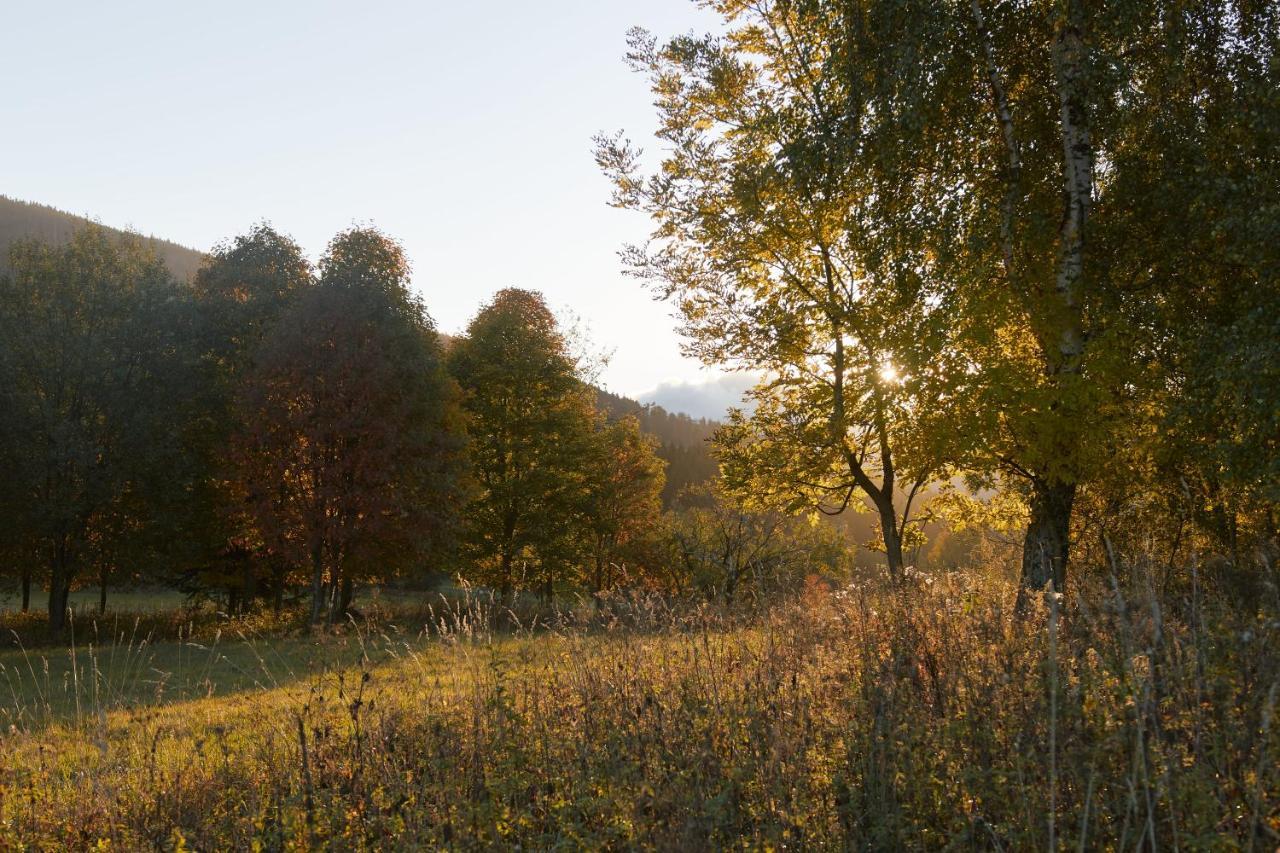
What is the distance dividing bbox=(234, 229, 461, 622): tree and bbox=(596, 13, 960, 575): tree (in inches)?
392

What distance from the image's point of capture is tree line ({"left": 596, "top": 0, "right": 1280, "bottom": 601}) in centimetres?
1171

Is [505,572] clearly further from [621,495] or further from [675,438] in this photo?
[675,438]

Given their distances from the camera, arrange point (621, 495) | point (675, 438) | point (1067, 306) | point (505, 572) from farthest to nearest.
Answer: point (675, 438)
point (621, 495)
point (505, 572)
point (1067, 306)

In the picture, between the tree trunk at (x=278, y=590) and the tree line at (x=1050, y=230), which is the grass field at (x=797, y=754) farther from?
the tree trunk at (x=278, y=590)

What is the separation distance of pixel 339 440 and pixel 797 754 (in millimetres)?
21184

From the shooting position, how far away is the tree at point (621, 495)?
37.2 meters

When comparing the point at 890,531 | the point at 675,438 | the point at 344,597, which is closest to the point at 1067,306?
the point at 890,531

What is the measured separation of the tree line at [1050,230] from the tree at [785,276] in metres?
0.10

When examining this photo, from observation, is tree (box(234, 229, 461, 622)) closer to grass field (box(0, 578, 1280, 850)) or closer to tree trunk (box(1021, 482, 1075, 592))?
grass field (box(0, 578, 1280, 850))

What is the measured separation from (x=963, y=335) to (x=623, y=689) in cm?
814

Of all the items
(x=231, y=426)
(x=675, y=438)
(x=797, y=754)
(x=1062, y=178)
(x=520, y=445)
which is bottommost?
(x=797, y=754)

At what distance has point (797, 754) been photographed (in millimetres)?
4922

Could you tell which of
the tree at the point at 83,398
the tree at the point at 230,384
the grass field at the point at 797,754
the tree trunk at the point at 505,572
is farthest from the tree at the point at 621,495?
the grass field at the point at 797,754

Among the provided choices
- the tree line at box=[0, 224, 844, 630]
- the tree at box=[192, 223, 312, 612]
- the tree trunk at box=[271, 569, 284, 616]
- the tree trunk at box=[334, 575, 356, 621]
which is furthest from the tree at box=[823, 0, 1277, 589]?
the tree trunk at box=[271, 569, 284, 616]
